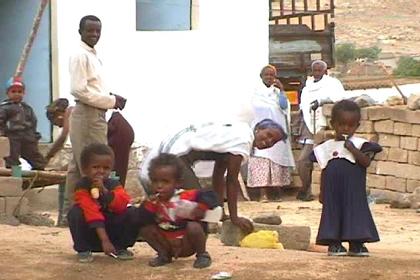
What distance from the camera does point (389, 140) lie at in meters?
14.3

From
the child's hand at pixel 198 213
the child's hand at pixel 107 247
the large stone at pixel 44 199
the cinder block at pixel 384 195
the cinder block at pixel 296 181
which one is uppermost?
the child's hand at pixel 198 213

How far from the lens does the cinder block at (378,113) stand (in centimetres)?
1420

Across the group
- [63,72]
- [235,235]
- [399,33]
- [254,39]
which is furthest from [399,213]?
[399,33]

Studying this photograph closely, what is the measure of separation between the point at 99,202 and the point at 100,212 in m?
0.06

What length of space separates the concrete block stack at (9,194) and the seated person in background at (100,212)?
3141 millimetres

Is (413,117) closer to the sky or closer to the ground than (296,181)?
closer to the sky

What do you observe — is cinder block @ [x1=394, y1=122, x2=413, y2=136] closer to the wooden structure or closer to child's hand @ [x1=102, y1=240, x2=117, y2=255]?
the wooden structure

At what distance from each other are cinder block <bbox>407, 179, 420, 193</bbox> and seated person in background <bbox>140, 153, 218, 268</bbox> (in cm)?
750

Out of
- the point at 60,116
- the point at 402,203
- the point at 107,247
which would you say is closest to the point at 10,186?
the point at 60,116

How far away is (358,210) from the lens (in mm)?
7547

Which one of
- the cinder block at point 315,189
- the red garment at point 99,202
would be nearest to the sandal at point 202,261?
the red garment at point 99,202

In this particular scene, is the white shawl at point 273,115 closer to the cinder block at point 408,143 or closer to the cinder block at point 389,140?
the cinder block at point 389,140

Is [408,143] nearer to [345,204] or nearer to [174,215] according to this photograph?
[345,204]

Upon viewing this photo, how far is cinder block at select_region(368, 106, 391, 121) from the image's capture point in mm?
14203
